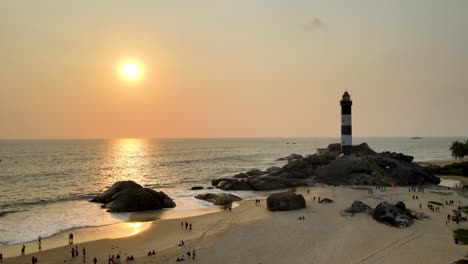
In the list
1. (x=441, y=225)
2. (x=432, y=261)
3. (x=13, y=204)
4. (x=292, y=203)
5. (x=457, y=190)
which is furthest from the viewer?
(x=457, y=190)

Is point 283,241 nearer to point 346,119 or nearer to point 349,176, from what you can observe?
point 349,176

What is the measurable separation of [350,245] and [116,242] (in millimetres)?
20789

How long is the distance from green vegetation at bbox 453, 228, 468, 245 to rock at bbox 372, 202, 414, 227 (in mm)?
4034

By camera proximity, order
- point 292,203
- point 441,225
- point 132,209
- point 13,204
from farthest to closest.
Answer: point 13,204 → point 132,209 → point 292,203 → point 441,225

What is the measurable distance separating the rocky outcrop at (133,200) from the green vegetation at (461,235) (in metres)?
33.3

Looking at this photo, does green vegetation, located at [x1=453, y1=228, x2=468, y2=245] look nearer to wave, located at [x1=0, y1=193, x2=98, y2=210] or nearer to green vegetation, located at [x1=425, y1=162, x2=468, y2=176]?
wave, located at [x1=0, y1=193, x2=98, y2=210]

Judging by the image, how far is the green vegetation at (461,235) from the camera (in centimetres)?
3161

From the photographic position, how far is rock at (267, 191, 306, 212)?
1742 inches

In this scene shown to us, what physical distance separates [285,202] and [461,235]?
18.1 metres

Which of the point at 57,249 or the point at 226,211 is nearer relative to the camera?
the point at 57,249

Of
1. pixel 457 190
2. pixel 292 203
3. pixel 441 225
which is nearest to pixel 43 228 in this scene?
pixel 292 203

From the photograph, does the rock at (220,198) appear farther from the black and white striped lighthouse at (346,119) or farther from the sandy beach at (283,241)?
the black and white striped lighthouse at (346,119)

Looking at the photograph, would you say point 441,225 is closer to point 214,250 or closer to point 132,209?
point 214,250

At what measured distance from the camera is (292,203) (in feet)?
147
